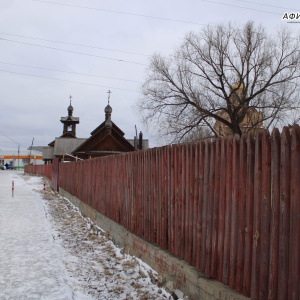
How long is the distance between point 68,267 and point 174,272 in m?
2.26

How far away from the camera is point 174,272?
4934mm

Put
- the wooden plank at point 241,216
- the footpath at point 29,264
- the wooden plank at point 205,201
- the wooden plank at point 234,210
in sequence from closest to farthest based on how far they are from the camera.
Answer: the wooden plank at point 241,216, the wooden plank at point 234,210, the wooden plank at point 205,201, the footpath at point 29,264

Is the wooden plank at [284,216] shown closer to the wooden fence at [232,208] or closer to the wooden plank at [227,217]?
the wooden fence at [232,208]

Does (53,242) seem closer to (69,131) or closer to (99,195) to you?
(99,195)

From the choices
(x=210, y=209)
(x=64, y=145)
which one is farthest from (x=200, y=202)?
(x=64, y=145)

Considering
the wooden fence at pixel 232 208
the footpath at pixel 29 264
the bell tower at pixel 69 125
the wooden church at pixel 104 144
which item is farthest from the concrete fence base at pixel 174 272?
the bell tower at pixel 69 125

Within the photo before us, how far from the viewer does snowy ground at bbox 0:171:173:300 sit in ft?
16.7

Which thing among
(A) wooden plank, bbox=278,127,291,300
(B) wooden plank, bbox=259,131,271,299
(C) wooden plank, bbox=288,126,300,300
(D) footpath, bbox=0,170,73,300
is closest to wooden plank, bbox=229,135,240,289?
(B) wooden plank, bbox=259,131,271,299

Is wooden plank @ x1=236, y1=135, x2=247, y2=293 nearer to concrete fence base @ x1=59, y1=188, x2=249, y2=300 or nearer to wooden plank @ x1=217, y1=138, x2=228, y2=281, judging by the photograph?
concrete fence base @ x1=59, y1=188, x2=249, y2=300

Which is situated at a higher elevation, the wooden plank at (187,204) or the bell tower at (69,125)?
the bell tower at (69,125)

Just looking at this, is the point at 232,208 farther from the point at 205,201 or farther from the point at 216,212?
the point at 205,201

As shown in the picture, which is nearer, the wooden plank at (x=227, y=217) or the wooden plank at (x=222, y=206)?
the wooden plank at (x=227, y=217)

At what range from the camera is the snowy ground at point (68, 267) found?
5.10m

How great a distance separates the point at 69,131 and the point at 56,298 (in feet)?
213
